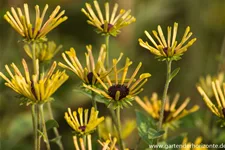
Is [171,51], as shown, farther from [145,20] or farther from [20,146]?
[145,20]

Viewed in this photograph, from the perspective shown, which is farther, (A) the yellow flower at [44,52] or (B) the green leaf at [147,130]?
(A) the yellow flower at [44,52]

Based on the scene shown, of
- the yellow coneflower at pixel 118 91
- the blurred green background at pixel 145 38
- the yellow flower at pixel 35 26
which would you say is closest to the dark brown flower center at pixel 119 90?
the yellow coneflower at pixel 118 91

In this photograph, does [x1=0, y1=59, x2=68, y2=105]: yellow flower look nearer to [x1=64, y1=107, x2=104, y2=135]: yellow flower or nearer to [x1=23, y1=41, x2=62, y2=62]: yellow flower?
[x1=64, y1=107, x2=104, y2=135]: yellow flower

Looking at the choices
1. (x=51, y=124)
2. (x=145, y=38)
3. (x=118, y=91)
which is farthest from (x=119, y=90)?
(x=145, y=38)

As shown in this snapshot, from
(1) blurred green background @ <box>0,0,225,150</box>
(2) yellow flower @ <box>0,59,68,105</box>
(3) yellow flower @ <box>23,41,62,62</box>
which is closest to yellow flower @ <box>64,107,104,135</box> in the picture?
(2) yellow flower @ <box>0,59,68,105</box>

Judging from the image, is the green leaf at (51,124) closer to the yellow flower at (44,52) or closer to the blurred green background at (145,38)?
the yellow flower at (44,52)

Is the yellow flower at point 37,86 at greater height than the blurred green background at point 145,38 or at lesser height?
lesser

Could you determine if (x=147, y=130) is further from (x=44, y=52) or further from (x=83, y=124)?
(x=44, y=52)

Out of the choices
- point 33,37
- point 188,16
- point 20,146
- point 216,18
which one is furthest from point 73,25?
point 33,37

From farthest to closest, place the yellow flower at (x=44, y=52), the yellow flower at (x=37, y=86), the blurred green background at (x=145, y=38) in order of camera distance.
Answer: the blurred green background at (x=145, y=38), the yellow flower at (x=44, y=52), the yellow flower at (x=37, y=86)
